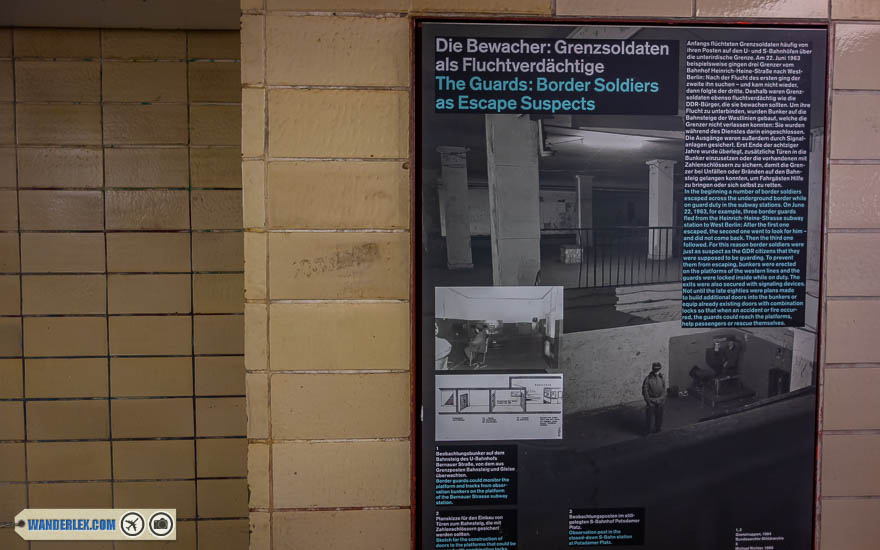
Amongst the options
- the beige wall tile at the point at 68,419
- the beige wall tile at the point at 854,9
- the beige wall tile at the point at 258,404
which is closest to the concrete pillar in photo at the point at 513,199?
the beige wall tile at the point at 258,404

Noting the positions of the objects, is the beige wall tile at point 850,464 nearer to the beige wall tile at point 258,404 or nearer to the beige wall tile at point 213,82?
the beige wall tile at point 258,404

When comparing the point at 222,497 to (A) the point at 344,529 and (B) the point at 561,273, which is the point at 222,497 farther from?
(B) the point at 561,273

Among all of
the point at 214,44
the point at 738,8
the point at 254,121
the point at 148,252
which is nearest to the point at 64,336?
the point at 148,252

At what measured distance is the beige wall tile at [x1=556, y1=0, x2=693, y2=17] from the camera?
66.2 inches

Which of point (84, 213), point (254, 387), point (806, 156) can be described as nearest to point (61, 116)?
point (84, 213)

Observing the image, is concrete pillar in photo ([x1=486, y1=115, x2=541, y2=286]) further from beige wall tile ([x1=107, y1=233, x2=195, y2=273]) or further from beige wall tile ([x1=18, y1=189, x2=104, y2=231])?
beige wall tile ([x1=18, y1=189, x2=104, y2=231])

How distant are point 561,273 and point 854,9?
114 cm

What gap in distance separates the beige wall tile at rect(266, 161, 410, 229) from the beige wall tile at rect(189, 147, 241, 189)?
126 cm

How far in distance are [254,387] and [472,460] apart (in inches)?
25.6

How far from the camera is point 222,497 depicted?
2.88 metres

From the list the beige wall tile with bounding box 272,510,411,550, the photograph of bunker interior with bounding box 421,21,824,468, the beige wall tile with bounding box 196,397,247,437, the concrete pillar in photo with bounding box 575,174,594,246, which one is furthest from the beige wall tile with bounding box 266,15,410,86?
the beige wall tile with bounding box 196,397,247,437

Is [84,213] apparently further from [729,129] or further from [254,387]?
[729,129]

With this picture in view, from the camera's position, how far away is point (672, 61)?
1.68m

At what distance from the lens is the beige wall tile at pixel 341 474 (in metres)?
1.71
